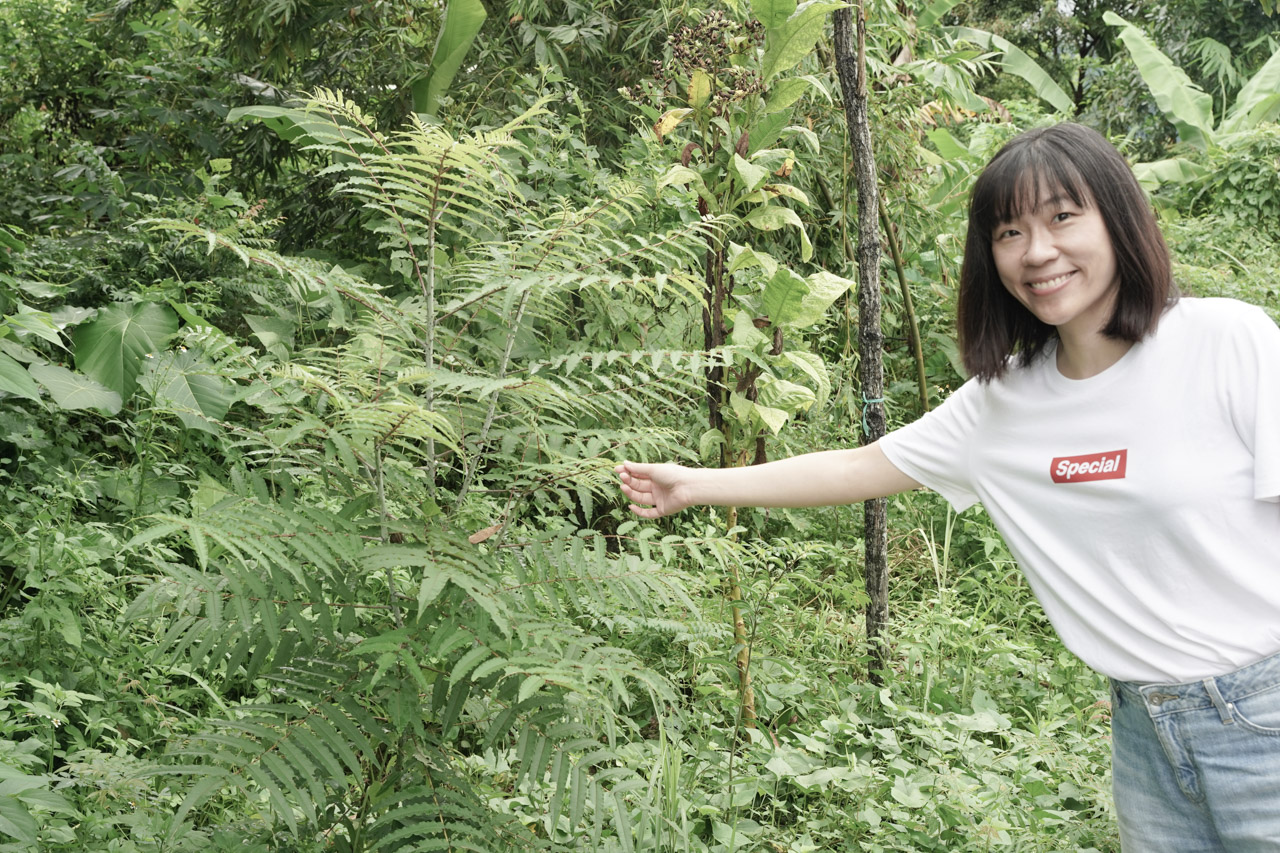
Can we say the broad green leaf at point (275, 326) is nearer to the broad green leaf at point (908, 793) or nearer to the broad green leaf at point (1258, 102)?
the broad green leaf at point (908, 793)

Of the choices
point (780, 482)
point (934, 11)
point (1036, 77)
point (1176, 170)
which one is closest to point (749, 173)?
point (780, 482)

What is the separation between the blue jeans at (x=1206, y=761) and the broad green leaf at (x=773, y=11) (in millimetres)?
2101

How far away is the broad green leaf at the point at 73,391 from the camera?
3449 millimetres

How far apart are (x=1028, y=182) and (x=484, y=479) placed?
4.37 ft

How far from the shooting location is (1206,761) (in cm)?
140

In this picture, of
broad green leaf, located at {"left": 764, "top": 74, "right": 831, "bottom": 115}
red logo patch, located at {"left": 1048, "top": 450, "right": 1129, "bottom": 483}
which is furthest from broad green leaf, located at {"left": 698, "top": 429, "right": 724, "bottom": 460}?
red logo patch, located at {"left": 1048, "top": 450, "right": 1129, "bottom": 483}

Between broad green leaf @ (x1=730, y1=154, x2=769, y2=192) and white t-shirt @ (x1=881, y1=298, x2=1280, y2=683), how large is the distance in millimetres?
1421

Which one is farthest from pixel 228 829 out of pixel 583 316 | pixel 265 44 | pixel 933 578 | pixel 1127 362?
pixel 265 44

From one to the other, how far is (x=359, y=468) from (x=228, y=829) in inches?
31.2

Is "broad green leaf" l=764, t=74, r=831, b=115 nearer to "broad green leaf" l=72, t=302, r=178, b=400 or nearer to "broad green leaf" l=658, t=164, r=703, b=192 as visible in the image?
"broad green leaf" l=658, t=164, r=703, b=192

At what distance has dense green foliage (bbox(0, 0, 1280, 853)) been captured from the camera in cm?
175

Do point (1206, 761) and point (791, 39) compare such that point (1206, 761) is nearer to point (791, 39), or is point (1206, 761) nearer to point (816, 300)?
point (816, 300)

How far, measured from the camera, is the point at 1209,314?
4.67 feet

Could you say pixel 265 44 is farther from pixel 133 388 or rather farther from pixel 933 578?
pixel 933 578
